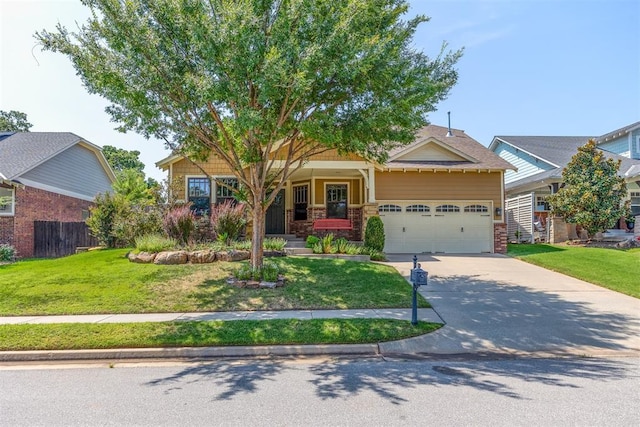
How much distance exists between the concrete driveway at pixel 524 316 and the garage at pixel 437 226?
4081 mm

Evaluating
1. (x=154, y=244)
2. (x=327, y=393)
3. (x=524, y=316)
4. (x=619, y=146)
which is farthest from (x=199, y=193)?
(x=619, y=146)

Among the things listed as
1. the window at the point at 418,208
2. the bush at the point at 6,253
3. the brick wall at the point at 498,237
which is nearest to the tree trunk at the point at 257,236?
the window at the point at 418,208

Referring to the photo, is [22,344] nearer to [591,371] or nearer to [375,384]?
[375,384]

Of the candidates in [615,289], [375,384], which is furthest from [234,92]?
[615,289]

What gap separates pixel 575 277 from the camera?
11.0 metres

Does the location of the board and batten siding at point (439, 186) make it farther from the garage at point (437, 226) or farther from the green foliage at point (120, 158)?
the green foliage at point (120, 158)

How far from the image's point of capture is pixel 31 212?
17828 millimetres

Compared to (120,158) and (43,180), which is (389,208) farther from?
(120,158)

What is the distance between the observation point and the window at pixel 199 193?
628 inches

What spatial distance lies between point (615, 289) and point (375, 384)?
8162 mm

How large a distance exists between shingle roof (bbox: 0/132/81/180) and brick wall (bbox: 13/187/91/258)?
1.08 m

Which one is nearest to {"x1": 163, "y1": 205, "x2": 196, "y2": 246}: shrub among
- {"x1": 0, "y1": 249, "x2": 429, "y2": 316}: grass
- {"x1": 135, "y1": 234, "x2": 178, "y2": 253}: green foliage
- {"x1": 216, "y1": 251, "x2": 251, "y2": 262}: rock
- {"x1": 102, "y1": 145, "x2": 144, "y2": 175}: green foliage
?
{"x1": 135, "y1": 234, "x2": 178, "y2": 253}: green foliage

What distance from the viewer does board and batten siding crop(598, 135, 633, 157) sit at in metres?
21.2

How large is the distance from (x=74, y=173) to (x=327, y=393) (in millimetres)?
22373
